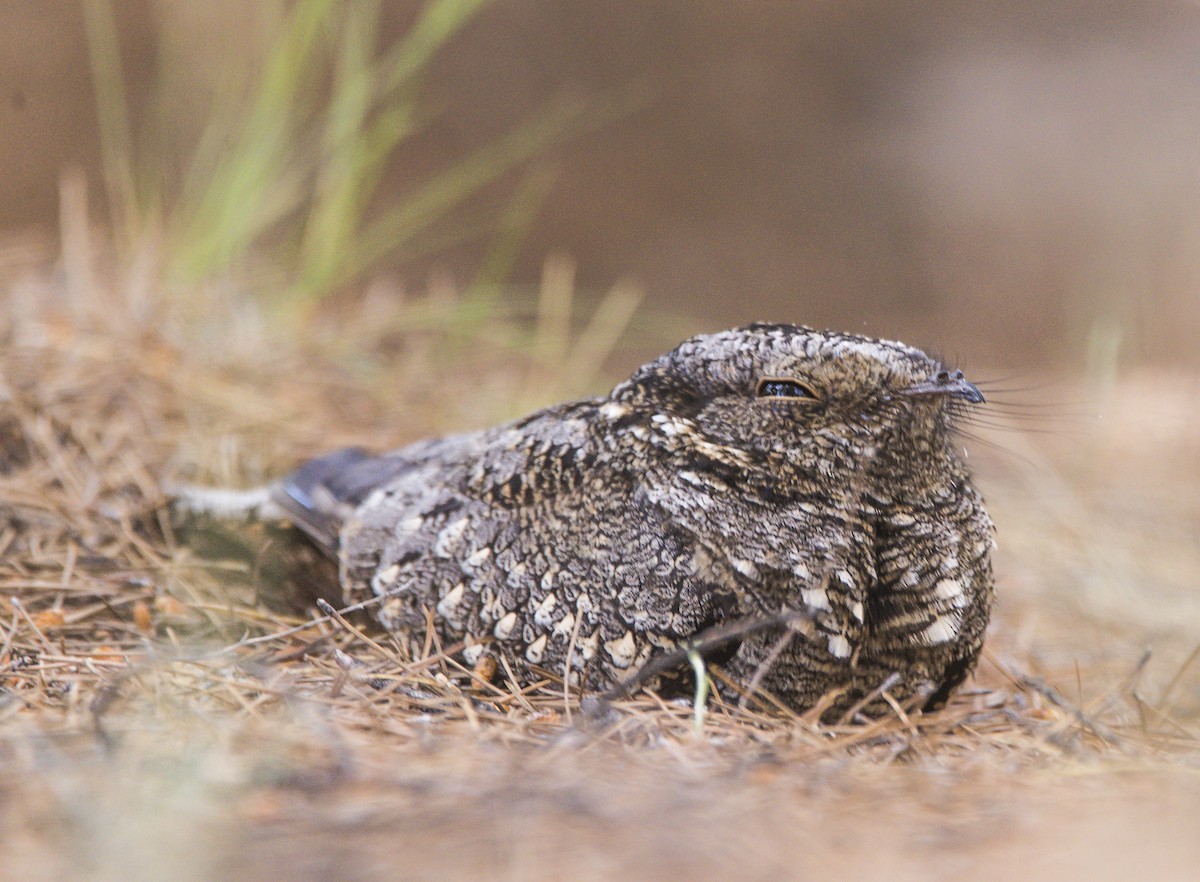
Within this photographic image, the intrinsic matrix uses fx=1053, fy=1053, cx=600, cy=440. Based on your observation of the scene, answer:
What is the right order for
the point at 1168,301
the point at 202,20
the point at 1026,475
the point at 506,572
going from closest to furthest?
the point at 506,572 → the point at 1168,301 → the point at 1026,475 → the point at 202,20

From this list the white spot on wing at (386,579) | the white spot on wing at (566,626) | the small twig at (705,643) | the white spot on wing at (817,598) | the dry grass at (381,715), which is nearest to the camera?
the dry grass at (381,715)

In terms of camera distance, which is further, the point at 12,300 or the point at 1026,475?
the point at 1026,475

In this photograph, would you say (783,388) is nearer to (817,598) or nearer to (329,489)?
(817,598)

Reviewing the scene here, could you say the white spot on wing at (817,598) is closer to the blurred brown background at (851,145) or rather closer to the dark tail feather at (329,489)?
the dark tail feather at (329,489)

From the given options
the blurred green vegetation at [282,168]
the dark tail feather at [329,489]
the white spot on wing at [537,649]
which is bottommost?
the white spot on wing at [537,649]

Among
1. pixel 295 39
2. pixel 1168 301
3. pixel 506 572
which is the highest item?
pixel 295 39

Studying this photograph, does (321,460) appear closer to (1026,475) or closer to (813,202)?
(1026,475)

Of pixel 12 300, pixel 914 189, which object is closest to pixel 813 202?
pixel 914 189

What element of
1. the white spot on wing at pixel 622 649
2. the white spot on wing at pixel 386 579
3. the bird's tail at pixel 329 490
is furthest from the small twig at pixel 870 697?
the bird's tail at pixel 329 490

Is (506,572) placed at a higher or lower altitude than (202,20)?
lower
